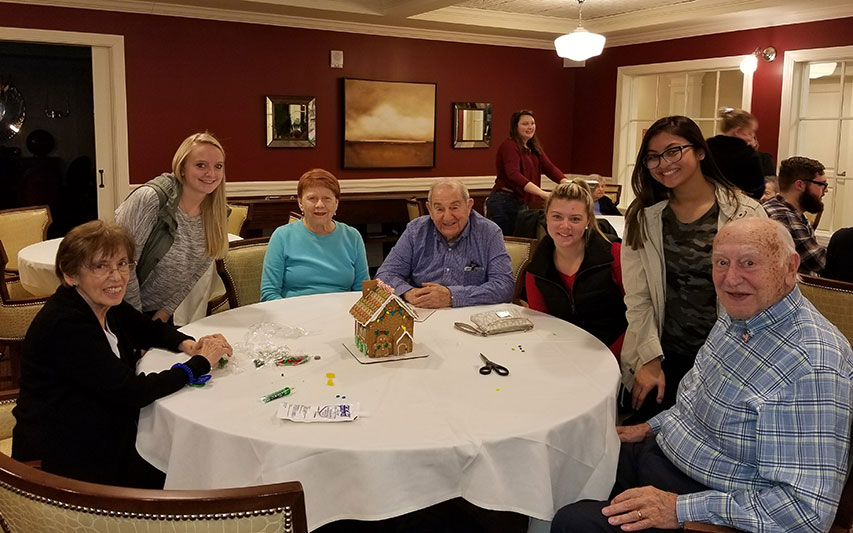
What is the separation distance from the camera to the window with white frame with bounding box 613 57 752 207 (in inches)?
304

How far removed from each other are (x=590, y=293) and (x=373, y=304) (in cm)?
98

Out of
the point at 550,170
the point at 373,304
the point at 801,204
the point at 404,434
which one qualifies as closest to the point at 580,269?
the point at 373,304

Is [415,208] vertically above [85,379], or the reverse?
[415,208]

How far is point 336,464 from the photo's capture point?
159 cm

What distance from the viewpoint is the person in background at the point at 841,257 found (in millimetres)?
3297

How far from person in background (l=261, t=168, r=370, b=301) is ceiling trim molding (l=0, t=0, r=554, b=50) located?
12.5 ft

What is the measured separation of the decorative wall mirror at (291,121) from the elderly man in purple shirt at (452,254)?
13.5 feet

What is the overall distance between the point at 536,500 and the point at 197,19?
19.5 feet

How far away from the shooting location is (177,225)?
2.92 metres

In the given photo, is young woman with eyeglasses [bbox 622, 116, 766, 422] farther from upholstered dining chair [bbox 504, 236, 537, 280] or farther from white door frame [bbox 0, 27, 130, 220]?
white door frame [bbox 0, 27, 130, 220]

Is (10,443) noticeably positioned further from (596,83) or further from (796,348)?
(596,83)

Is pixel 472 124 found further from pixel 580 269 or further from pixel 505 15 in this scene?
pixel 580 269

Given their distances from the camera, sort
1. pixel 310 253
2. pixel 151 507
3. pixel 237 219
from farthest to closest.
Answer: pixel 237 219 → pixel 310 253 → pixel 151 507

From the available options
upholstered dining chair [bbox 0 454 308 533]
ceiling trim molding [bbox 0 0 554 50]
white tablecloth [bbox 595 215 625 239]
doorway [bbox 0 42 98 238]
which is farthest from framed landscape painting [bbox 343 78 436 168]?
upholstered dining chair [bbox 0 454 308 533]
